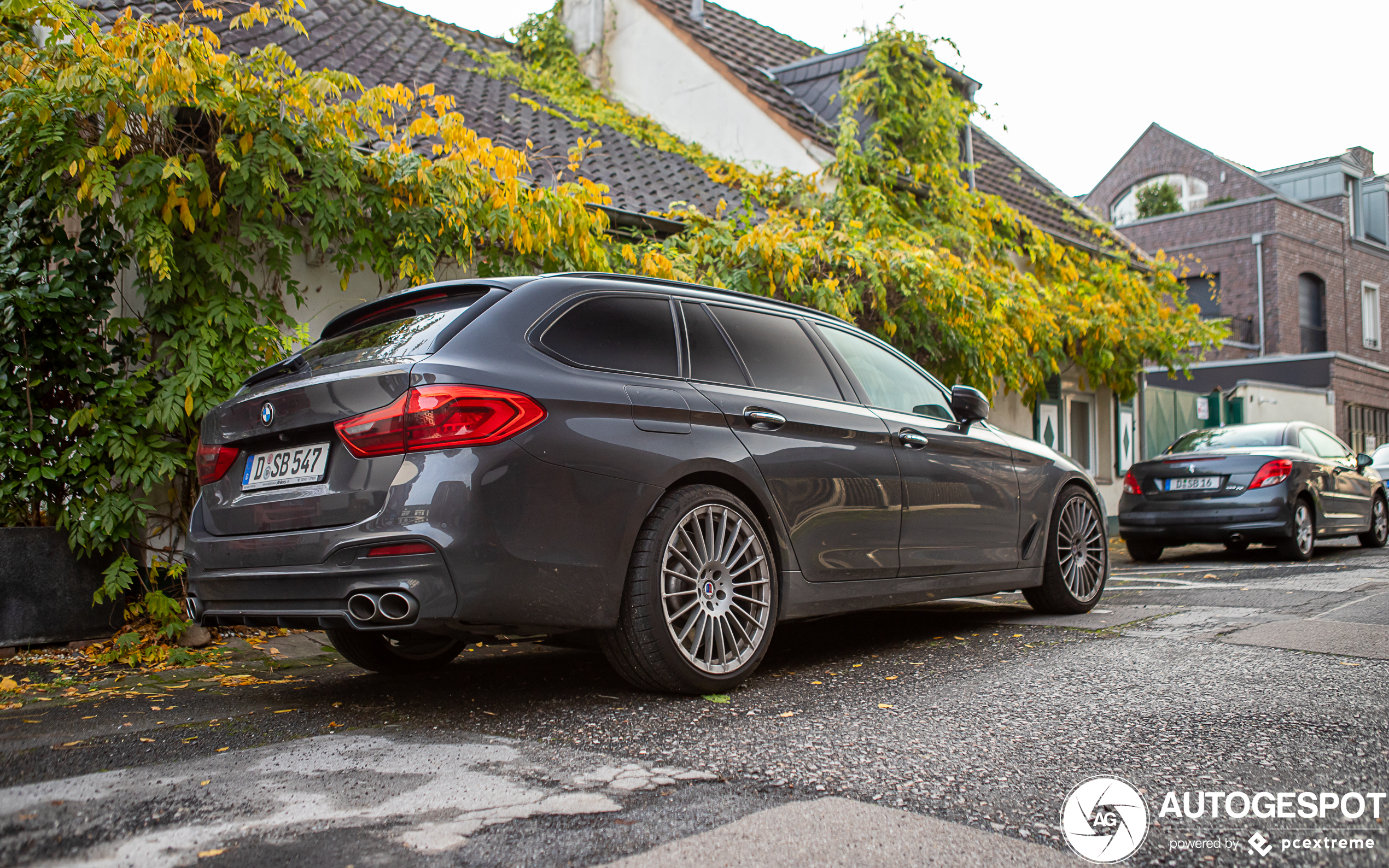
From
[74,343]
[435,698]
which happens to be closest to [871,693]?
[435,698]

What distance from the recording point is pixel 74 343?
5645 mm

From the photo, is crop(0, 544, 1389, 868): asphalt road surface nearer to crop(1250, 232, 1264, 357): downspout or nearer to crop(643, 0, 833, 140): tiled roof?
crop(643, 0, 833, 140): tiled roof

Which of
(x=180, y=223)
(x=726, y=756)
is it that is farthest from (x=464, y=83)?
(x=726, y=756)

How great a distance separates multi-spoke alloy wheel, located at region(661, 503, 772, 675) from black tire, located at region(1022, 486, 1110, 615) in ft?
8.21

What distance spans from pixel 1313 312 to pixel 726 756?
34.3 meters

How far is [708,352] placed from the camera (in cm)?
445

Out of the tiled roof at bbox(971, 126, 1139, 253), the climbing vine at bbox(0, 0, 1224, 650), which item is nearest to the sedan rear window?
the tiled roof at bbox(971, 126, 1139, 253)

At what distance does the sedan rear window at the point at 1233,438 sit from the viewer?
11.2 meters

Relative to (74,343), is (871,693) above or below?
below

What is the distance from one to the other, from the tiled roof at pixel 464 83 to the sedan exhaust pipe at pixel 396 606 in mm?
6568

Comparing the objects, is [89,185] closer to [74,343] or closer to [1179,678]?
[74,343]

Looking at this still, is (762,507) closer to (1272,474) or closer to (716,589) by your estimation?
(716,589)

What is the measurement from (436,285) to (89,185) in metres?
2.40

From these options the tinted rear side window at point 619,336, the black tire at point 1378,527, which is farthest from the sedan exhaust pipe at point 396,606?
the black tire at point 1378,527
